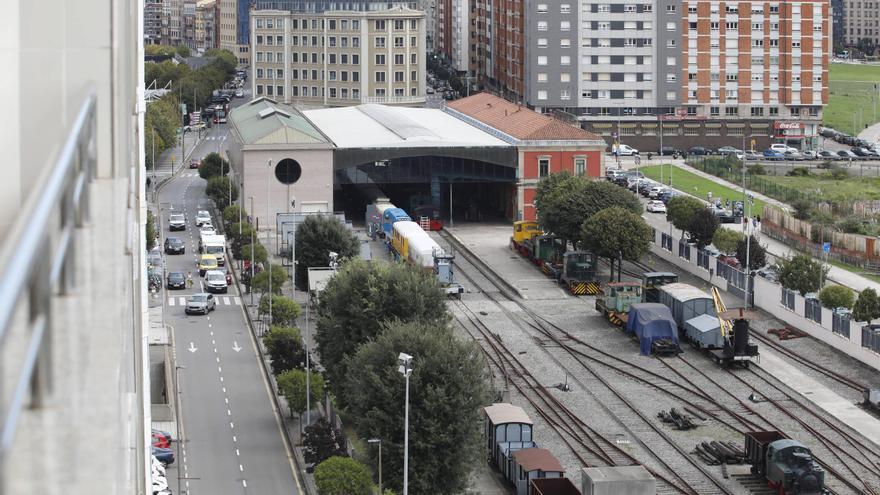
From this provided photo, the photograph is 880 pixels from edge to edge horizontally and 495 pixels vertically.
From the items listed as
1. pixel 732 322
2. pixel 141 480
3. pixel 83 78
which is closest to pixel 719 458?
pixel 732 322

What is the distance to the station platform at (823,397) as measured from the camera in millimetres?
39812

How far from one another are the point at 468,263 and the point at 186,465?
31370 millimetres

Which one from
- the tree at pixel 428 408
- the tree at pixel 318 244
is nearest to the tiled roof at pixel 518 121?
the tree at pixel 318 244

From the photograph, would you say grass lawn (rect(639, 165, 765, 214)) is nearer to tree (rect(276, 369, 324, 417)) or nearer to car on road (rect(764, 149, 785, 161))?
car on road (rect(764, 149, 785, 161))

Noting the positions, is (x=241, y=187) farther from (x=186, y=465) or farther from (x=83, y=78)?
(x=83, y=78)

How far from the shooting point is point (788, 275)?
55438 millimetres

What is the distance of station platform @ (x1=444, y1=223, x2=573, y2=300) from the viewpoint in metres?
60.0

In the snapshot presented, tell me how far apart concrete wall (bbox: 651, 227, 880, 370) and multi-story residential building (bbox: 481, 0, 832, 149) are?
42391 mm

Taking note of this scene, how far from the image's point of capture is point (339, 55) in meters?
111

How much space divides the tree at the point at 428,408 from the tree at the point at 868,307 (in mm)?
20241

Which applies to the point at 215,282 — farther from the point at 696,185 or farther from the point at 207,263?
the point at 696,185

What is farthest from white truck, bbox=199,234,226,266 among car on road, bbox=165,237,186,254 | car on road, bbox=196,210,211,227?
car on road, bbox=196,210,211,227

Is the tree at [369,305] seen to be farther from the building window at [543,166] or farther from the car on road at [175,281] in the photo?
the building window at [543,166]

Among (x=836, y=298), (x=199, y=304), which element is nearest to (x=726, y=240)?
(x=836, y=298)
